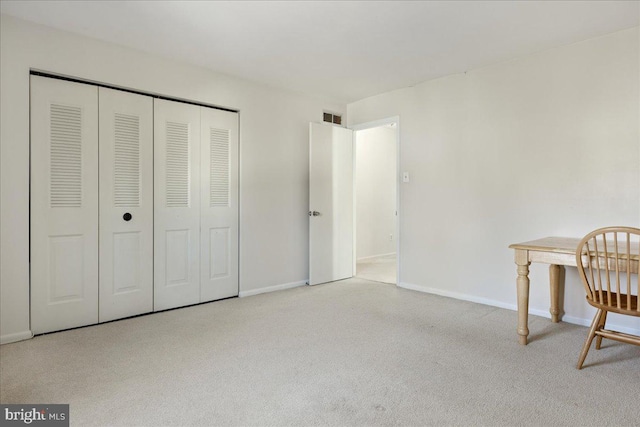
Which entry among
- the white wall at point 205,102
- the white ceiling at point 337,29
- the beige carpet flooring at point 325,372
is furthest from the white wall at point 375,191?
the beige carpet flooring at point 325,372

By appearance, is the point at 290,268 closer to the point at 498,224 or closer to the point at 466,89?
the point at 498,224

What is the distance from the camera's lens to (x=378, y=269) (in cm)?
546

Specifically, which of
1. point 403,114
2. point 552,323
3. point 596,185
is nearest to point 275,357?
point 552,323

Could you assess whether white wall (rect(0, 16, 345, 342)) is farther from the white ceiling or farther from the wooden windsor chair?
the wooden windsor chair

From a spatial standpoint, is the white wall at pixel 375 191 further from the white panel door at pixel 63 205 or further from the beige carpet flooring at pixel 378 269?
the white panel door at pixel 63 205

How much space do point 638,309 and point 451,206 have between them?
6.55 feet

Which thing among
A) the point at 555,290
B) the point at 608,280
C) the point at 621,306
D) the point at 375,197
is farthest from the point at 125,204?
the point at 375,197

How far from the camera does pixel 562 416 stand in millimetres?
1683

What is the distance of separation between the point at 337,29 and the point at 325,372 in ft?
7.93

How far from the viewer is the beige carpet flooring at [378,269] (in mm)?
4801

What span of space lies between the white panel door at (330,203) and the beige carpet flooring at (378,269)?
1.12 feet

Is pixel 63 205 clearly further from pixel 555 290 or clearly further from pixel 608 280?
pixel 555 290

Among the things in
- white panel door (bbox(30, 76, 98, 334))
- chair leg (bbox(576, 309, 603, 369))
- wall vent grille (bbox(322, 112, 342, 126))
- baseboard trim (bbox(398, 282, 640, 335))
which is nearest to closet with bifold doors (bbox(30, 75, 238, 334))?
white panel door (bbox(30, 76, 98, 334))

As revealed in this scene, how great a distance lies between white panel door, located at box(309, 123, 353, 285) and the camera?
438cm
